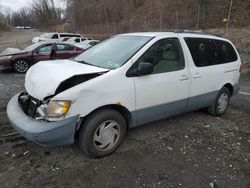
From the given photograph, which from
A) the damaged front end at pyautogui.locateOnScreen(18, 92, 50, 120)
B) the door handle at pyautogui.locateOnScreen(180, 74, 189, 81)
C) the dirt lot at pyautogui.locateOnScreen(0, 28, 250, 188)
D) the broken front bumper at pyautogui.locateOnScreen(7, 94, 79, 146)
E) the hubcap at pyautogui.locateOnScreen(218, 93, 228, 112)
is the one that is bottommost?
the dirt lot at pyautogui.locateOnScreen(0, 28, 250, 188)

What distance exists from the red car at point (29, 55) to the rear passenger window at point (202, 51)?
8.00 metres

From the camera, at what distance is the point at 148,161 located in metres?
3.45

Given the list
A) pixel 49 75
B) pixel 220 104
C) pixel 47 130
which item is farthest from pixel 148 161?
pixel 220 104

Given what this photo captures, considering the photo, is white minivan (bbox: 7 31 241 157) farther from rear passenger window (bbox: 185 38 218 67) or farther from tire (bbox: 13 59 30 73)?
tire (bbox: 13 59 30 73)

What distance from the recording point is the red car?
10.1 m

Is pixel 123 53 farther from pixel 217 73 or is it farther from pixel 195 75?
pixel 217 73

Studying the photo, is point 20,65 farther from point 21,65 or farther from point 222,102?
point 222,102

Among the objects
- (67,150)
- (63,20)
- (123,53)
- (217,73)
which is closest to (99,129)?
(67,150)

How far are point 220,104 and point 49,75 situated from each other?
3.57 m

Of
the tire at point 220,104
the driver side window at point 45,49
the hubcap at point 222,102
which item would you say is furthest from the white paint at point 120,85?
the driver side window at point 45,49

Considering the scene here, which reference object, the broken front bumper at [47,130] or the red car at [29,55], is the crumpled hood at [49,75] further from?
the red car at [29,55]

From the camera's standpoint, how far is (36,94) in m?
3.15

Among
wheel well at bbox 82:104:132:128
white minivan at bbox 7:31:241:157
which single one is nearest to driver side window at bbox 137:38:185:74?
white minivan at bbox 7:31:241:157

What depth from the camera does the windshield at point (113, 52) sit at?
3636mm
